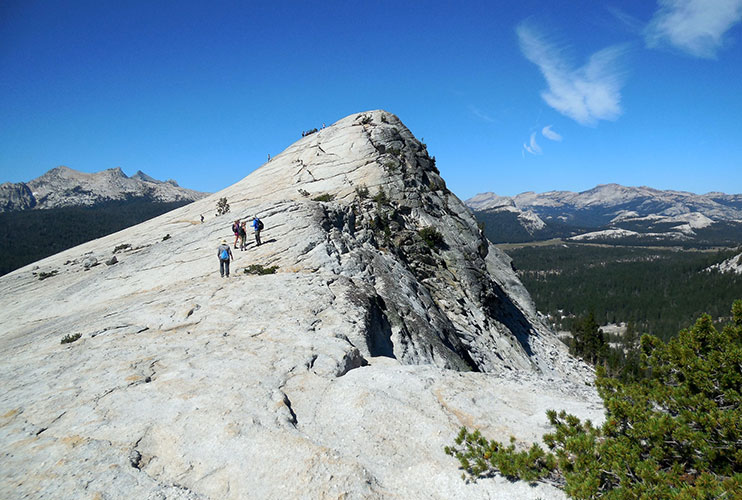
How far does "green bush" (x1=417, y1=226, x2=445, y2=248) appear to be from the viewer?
35781 mm

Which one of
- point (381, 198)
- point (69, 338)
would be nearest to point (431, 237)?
point (381, 198)

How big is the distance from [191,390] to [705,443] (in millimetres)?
10953

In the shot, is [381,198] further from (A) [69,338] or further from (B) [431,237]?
(A) [69,338]

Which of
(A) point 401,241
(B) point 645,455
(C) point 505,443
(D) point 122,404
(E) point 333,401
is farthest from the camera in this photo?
(A) point 401,241

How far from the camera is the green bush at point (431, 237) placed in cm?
3578

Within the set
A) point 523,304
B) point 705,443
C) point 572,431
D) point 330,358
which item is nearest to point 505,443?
point 572,431

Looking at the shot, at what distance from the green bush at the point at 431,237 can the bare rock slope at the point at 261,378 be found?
5571mm

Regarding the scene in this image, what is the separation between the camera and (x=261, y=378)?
10.6m

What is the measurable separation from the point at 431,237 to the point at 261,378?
27636mm

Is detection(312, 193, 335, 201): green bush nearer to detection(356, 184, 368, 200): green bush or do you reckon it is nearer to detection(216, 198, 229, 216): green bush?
detection(356, 184, 368, 200): green bush

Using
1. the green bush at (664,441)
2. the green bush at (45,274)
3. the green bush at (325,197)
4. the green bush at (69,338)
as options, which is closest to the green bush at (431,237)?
the green bush at (325,197)

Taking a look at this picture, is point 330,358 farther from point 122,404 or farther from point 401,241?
point 401,241

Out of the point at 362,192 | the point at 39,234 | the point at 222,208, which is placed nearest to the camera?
the point at 362,192

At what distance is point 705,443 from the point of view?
5551mm
